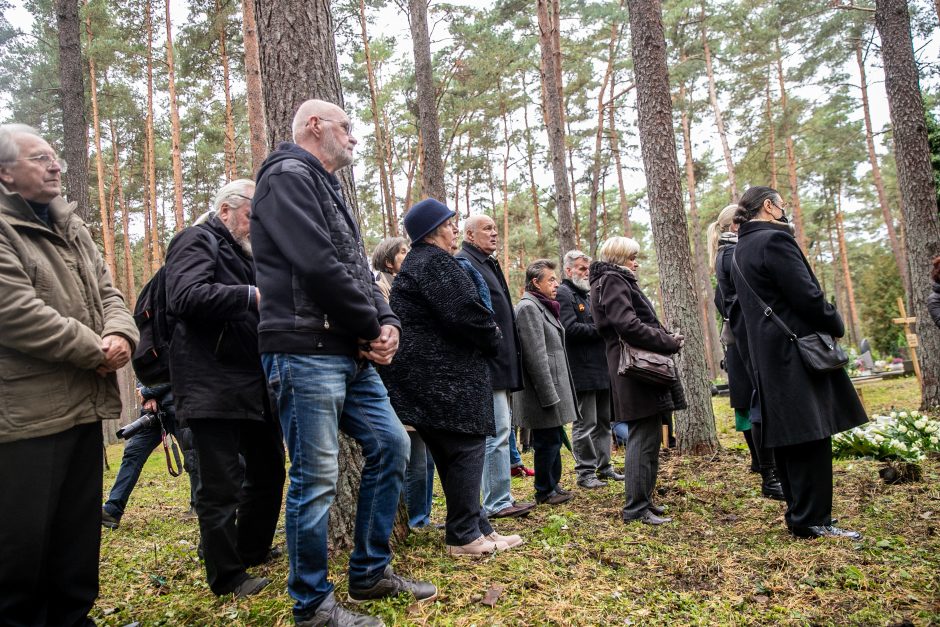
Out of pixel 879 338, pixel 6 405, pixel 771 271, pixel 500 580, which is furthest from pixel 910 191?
pixel 879 338

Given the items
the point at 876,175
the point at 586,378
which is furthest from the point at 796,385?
the point at 876,175

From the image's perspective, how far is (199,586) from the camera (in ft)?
11.5

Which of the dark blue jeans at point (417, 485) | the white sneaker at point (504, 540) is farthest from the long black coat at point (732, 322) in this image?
the dark blue jeans at point (417, 485)

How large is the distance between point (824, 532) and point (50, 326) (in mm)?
4289

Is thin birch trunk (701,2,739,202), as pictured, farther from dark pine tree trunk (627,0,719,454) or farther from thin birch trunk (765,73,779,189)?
dark pine tree trunk (627,0,719,454)

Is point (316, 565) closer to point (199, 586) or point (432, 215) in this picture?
point (199, 586)

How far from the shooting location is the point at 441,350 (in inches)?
146

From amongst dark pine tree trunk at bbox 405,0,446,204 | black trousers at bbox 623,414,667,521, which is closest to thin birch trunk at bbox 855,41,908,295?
dark pine tree trunk at bbox 405,0,446,204

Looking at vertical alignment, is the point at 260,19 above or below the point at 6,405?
above

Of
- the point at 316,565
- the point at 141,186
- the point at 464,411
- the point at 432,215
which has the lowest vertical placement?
the point at 316,565

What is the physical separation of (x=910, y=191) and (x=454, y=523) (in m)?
8.29

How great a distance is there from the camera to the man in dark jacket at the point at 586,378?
20.2 feet

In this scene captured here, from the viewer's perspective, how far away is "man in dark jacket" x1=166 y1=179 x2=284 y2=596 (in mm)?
3197

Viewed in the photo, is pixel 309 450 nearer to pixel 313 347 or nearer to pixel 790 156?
pixel 313 347
